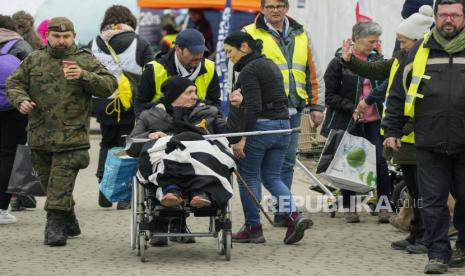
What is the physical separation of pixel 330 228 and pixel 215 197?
8.62 feet

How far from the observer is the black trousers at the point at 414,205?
1078 cm

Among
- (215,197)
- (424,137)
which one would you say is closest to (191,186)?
(215,197)

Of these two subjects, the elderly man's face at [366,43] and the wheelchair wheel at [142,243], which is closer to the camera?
the wheelchair wheel at [142,243]

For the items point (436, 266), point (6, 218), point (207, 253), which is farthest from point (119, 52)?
point (436, 266)

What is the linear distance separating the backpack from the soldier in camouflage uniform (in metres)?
1.34

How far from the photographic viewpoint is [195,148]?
9.94 m

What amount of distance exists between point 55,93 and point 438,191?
10.8 ft

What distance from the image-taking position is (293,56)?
39.1 ft

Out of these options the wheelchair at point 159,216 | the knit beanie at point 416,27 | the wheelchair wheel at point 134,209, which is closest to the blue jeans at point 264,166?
the wheelchair at point 159,216

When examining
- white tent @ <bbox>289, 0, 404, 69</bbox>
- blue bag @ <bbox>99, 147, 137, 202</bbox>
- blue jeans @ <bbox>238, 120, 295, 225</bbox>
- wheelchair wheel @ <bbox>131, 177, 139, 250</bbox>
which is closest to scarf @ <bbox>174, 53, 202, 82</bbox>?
blue jeans @ <bbox>238, 120, 295, 225</bbox>

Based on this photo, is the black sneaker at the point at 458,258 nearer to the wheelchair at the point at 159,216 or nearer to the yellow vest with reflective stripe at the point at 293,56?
the wheelchair at the point at 159,216

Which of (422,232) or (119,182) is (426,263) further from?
(119,182)

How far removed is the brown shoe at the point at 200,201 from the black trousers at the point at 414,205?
183cm

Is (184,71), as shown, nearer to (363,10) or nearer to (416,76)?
(416,76)
